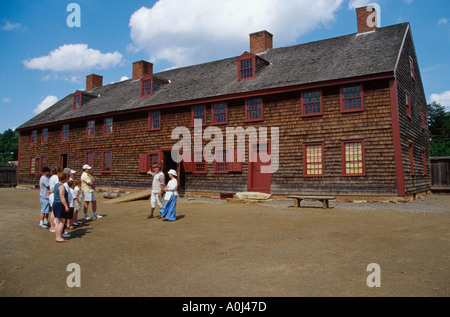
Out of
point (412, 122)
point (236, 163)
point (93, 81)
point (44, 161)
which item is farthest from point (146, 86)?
point (412, 122)

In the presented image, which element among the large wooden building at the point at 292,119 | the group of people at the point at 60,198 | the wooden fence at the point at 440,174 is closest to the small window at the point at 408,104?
the large wooden building at the point at 292,119

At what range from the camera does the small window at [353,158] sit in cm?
1537

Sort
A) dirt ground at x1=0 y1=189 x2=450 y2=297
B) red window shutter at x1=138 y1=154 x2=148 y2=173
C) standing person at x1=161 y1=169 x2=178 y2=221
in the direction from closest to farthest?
dirt ground at x1=0 y1=189 x2=450 y2=297
standing person at x1=161 y1=169 x2=178 y2=221
red window shutter at x1=138 y1=154 x2=148 y2=173

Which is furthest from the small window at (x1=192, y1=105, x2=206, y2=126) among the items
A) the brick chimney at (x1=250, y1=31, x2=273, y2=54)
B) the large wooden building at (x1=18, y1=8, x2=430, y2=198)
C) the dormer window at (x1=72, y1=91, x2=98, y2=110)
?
the dormer window at (x1=72, y1=91, x2=98, y2=110)

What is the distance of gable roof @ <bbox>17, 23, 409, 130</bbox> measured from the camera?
1636 cm

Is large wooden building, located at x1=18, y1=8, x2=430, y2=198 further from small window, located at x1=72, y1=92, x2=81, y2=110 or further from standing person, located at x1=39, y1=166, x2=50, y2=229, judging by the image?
standing person, located at x1=39, y1=166, x2=50, y2=229

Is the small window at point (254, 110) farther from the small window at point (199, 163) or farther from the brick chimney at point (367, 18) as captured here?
the brick chimney at point (367, 18)

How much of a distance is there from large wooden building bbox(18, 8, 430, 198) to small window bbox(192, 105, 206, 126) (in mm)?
87

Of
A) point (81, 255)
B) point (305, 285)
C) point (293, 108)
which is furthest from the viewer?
point (293, 108)

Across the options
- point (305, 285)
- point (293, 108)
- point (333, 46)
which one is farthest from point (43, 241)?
point (333, 46)

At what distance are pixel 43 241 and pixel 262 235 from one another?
5.14 meters
